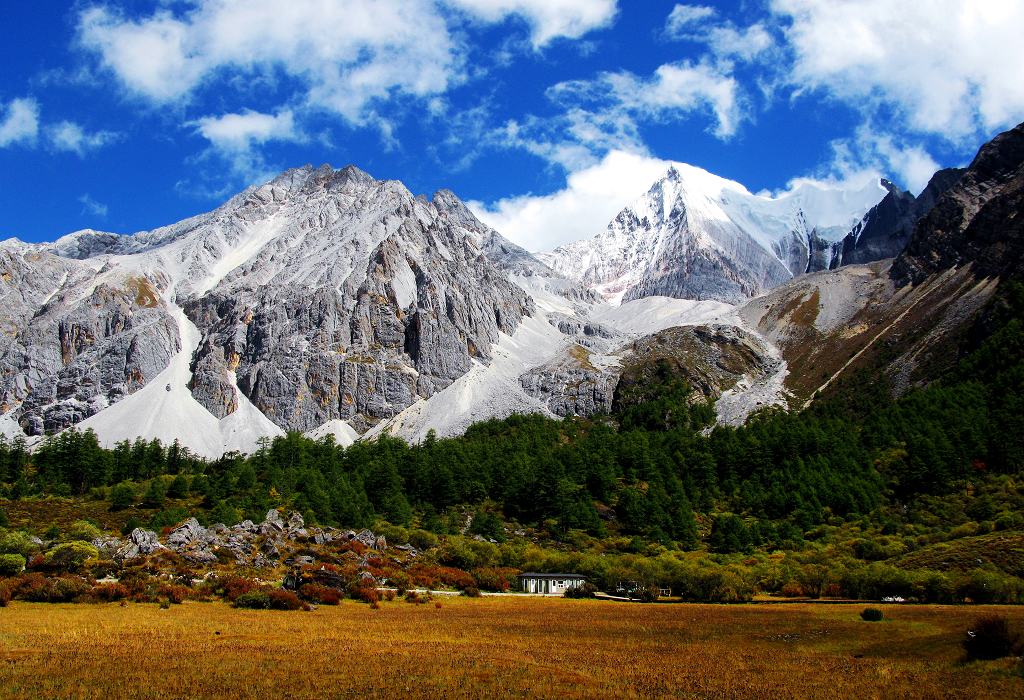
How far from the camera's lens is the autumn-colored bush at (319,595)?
56.8 metres

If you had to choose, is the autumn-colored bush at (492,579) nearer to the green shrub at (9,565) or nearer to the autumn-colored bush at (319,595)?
the autumn-colored bush at (319,595)

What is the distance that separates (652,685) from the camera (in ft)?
102

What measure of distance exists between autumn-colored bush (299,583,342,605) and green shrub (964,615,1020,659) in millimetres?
40152

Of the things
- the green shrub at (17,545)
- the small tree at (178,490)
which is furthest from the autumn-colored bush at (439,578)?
the small tree at (178,490)

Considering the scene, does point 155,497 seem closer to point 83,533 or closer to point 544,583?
point 83,533

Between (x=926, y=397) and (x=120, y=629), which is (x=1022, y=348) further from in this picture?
(x=120, y=629)

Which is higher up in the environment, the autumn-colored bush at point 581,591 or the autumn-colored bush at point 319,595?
the autumn-colored bush at point 319,595

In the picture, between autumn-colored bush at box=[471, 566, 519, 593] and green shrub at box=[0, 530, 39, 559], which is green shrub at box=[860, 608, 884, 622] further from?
green shrub at box=[0, 530, 39, 559]

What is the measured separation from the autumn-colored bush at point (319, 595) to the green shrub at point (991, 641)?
4015 centimetres

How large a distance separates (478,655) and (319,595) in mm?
24081

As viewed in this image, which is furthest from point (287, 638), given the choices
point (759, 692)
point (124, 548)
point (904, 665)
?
point (124, 548)

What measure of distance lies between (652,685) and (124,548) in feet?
185

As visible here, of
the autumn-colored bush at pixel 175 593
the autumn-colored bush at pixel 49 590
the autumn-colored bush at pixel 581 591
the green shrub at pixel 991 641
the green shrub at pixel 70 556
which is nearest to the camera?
the green shrub at pixel 991 641

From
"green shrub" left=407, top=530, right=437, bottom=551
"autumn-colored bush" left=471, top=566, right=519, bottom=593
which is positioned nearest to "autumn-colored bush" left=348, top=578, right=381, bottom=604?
"autumn-colored bush" left=471, top=566, right=519, bottom=593
